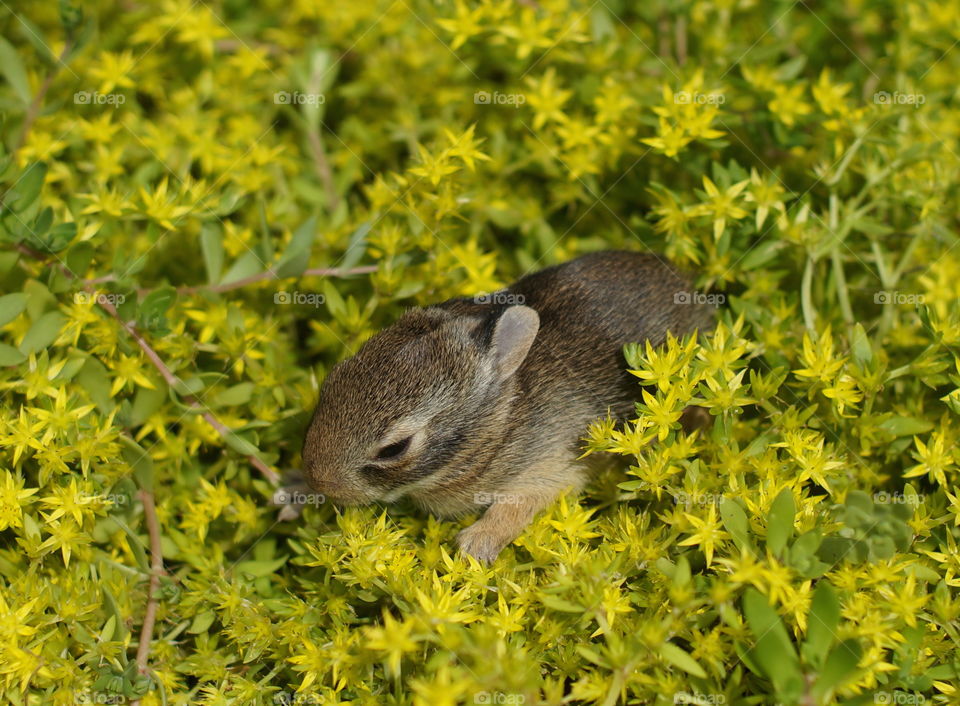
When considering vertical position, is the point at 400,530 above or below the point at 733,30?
below

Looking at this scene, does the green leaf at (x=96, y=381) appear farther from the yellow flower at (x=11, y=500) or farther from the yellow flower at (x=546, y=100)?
the yellow flower at (x=546, y=100)

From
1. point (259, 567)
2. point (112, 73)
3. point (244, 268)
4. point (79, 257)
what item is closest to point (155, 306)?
point (79, 257)

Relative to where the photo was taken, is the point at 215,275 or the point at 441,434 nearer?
the point at 441,434

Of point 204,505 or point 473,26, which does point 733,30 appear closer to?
point 473,26

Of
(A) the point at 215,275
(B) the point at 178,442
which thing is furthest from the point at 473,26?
(B) the point at 178,442

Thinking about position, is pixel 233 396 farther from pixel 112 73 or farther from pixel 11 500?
pixel 112 73

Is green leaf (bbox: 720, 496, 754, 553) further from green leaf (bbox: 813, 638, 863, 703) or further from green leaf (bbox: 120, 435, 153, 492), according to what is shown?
green leaf (bbox: 120, 435, 153, 492)

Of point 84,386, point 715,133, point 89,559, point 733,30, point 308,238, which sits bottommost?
point 89,559
